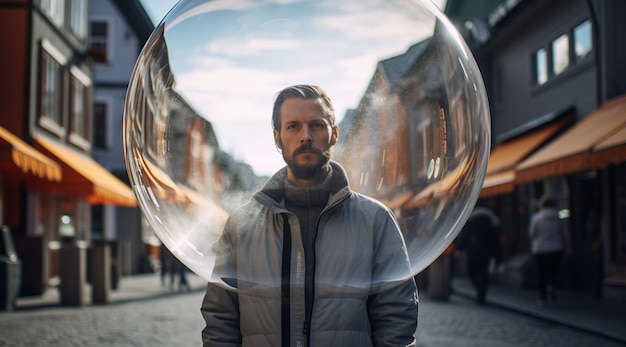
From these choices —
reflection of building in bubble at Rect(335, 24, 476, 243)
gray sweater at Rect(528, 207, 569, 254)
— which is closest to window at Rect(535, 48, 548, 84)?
gray sweater at Rect(528, 207, 569, 254)

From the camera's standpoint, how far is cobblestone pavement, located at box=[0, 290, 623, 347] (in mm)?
8406

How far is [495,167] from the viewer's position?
17.5 m

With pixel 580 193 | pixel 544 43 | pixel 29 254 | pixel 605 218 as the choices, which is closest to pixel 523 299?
pixel 605 218

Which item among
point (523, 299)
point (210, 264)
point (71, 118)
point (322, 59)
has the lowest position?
point (523, 299)

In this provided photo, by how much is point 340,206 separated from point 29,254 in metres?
13.5

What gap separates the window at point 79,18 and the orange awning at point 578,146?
12384mm

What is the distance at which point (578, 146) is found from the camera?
39.7 ft

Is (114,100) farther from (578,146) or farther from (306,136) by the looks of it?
(306,136)

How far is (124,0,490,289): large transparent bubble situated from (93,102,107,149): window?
29.2 meters

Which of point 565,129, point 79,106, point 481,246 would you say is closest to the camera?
point 481,246

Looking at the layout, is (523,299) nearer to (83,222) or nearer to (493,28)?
(493,28)

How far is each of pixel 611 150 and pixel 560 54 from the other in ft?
23.6

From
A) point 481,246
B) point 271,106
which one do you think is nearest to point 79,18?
point 481,246

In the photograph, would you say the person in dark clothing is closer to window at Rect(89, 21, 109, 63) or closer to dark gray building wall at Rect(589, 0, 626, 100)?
dark gray building wall at Rect(589, 0, 626, 100)
